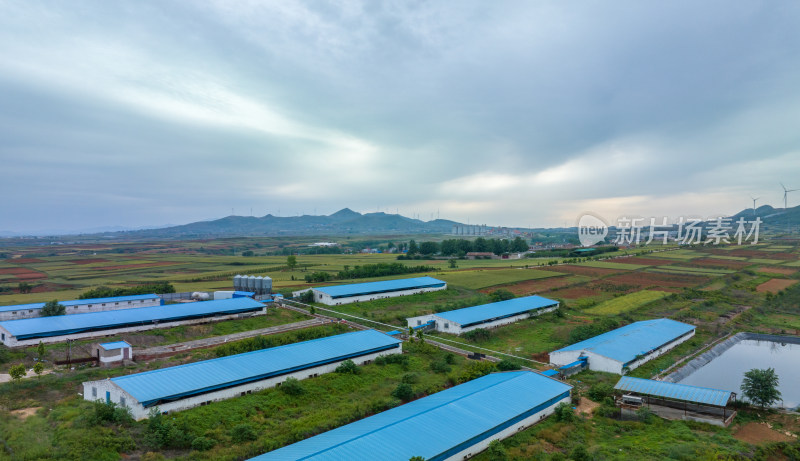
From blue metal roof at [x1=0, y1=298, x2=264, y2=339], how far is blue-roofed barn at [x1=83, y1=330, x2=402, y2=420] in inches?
393

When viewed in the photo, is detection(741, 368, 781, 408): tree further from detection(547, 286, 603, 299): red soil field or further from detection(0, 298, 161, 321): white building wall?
detection(0, 298, 161, 321): white building wall

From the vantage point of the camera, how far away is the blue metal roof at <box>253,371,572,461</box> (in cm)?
1304

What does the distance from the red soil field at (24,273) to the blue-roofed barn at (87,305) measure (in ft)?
100

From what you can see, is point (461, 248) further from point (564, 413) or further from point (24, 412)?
point (24, 412)

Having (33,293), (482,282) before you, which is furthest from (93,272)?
(482,282)

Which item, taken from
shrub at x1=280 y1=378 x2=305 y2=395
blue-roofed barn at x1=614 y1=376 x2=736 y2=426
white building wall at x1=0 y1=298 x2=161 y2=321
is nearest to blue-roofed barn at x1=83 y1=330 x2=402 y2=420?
shrub at x1=280 y1=378 x2=305 y2=395

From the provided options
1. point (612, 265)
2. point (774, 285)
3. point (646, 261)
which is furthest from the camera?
point (646, 261)

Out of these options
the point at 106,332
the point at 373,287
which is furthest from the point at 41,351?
the point at 373,287

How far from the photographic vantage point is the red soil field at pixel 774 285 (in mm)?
47856

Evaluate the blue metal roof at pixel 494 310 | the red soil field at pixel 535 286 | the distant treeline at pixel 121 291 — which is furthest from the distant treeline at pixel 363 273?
the blue metal roof at pixel 494 310

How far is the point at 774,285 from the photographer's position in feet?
166

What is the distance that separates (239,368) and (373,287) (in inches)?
904

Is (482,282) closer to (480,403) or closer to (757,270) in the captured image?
(480,403)

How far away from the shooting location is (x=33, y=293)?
4178 cm
